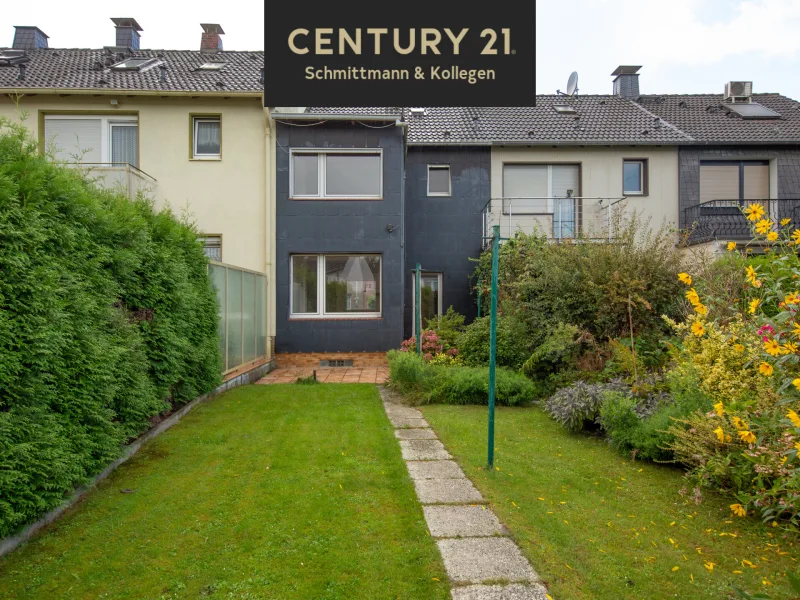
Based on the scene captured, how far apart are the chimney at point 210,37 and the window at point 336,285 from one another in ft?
26.7

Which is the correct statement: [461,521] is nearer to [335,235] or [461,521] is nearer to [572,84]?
[335,235]

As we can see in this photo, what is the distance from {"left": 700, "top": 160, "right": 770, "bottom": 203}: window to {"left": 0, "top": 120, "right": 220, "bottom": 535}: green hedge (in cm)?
1464

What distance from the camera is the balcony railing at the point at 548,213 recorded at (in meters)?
15.0

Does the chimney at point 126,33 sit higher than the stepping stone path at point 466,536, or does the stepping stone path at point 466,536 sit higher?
the chimney at point 126,33

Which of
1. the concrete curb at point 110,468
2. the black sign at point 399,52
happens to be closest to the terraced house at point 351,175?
the concrete curb at point 110,468

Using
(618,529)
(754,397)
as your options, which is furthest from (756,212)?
(618,529)

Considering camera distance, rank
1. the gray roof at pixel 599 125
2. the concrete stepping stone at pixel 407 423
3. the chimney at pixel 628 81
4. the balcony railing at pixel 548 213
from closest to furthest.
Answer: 1. the concrete stepping stone at pixel 407 423
2. the balcony railing at pixel 548 213
3. the gray roof at pixel 599 125
4. the chimney at pixel 628 81

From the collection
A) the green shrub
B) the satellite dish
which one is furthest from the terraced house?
the green shrub

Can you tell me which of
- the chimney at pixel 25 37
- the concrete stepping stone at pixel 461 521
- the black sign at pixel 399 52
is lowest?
the concrete stepping stone at pixel 461 521

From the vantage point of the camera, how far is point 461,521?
3836 mm

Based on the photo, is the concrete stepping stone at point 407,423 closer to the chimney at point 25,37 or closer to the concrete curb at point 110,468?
the concrete curb at point 110,468

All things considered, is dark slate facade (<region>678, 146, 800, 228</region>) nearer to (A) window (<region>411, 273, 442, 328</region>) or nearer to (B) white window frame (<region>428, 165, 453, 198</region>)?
(B) white window frame (<region>428, 165, 453, 198</region>)

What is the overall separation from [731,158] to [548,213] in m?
5.37

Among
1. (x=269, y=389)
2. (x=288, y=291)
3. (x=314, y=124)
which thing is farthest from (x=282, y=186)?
(x=269, y=389)
